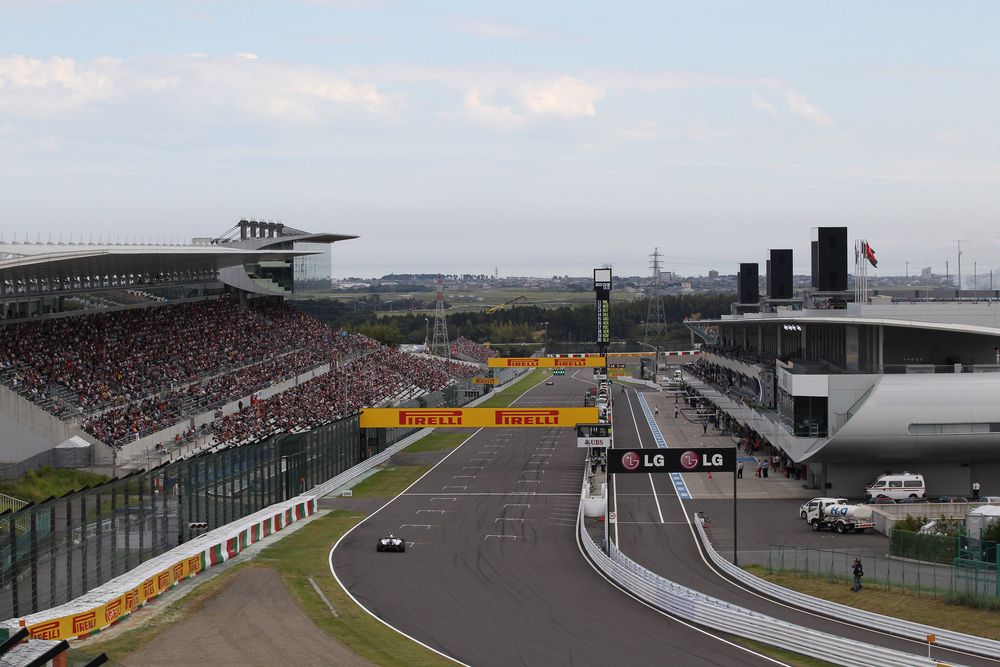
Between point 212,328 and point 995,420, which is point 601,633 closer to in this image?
point 995,420

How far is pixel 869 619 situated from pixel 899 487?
21.2m

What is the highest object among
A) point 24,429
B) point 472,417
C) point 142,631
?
point 24,429

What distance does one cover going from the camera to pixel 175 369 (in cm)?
5725

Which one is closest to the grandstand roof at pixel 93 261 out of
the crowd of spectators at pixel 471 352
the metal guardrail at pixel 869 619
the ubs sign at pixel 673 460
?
the ubs sign at pixel 673 460

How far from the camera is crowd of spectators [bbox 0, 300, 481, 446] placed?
47.7m

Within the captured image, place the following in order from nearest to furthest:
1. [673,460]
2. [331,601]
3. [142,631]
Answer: [142,631] → [331,601] → [673,460]

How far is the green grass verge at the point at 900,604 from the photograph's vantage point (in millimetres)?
28016

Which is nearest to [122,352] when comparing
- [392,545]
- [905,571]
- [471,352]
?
[392,545]

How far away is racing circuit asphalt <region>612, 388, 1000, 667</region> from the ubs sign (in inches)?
110

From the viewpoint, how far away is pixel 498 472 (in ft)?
201

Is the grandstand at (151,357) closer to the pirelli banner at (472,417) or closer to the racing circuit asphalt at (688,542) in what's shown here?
the pirelli banner at (472,417)

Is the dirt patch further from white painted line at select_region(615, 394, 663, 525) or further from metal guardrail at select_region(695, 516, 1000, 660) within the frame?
white painted line at select_region(615, 394, 663, 525)

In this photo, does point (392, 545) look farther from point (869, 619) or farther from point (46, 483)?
point (869, 619)

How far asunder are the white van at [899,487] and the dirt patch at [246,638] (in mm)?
27088
